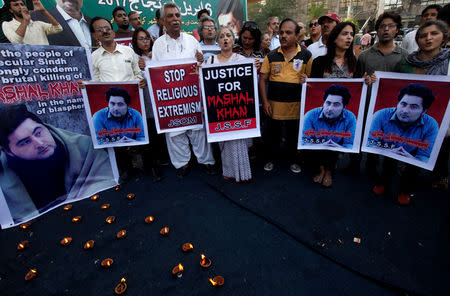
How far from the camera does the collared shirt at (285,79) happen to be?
2741 millimetres

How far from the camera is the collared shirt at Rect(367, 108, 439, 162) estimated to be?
2219mm

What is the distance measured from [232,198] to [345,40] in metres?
1.99

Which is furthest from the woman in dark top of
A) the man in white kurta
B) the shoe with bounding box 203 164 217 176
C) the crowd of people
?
the shoe with bounding box 203 164 217 176

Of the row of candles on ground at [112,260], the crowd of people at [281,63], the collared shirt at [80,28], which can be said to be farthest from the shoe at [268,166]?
the collared shirt at [80,28]

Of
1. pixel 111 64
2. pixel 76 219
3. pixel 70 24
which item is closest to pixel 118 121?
pixel 111 64

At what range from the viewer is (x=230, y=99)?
9.09 ft

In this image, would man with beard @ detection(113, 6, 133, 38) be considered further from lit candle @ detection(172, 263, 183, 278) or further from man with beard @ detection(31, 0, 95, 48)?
lit candle @ detection(172, 263, 183, 278)

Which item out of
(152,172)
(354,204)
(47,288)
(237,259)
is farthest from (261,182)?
(47,288)

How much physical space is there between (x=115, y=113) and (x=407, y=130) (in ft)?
9.95

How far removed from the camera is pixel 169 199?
2824 mm

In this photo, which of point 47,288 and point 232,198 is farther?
point 232,198

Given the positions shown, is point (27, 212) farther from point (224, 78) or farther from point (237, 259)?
point (224, 78)

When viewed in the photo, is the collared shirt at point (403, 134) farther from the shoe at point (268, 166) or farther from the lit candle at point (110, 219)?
the lit candle at point (110, 219)

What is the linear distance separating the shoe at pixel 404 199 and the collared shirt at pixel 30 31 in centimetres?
457
